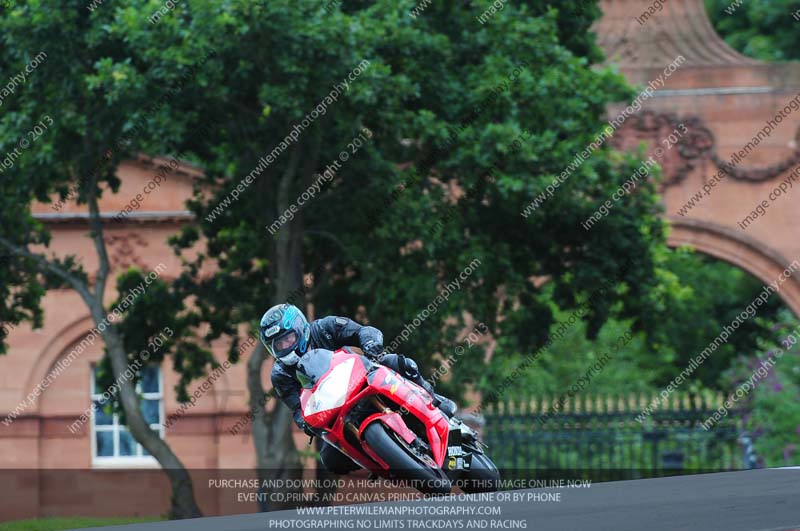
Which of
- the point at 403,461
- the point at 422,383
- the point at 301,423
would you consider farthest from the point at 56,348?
the point at 403,461

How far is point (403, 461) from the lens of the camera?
339 inches

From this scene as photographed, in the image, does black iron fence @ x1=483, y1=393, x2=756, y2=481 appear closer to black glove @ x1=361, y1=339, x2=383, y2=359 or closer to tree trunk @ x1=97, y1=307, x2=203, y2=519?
tree trunk @ x1=97, y1=307, x2=203, y2=519

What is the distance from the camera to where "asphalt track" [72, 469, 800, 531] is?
721 centimetres

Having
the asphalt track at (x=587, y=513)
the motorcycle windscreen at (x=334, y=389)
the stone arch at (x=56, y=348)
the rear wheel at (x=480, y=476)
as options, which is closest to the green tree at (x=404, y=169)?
the rear wheel at (x=480, y=476)

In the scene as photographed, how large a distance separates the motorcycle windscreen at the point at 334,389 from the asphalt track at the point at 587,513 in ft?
2.28

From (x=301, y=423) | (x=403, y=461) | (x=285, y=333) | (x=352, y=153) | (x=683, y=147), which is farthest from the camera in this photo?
(x=683, y=147)

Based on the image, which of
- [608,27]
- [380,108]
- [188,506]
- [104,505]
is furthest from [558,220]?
[104,505]

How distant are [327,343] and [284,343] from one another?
58 cm

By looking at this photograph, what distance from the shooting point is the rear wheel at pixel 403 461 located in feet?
28.3

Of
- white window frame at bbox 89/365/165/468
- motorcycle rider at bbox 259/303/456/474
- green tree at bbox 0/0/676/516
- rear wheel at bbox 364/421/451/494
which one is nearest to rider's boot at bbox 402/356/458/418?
motorcycle rider at bbox 259/303/456/474

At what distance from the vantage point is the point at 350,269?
702 inches

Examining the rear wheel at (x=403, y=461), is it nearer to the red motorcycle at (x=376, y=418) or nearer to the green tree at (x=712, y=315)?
the red motorcycle at (x=376, y=418)

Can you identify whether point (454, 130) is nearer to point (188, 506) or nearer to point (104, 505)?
point (188, 506)

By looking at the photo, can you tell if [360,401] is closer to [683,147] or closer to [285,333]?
[285,333]
